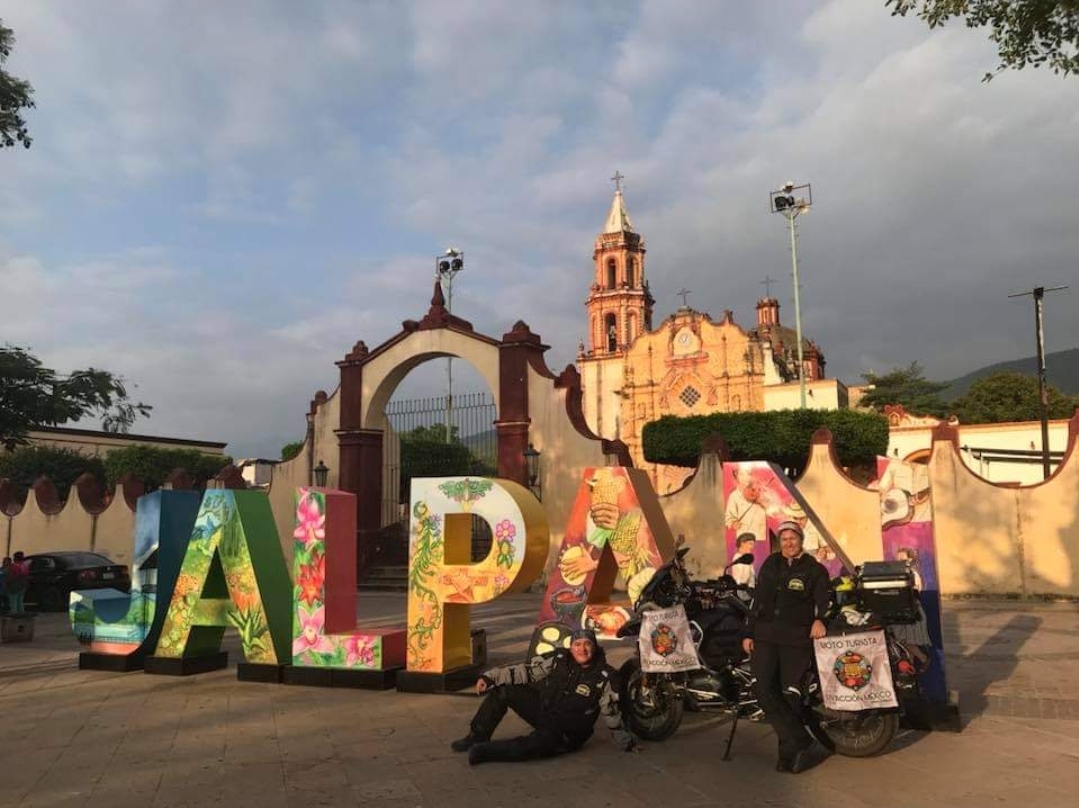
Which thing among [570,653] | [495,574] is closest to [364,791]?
[570,653]

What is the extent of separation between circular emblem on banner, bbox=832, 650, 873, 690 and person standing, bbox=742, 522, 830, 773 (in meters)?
0.19

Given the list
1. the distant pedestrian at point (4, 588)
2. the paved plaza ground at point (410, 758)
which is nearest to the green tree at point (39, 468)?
the distant pedestrian at point (4, 588)

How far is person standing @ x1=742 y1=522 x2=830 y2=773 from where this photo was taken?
559 cm

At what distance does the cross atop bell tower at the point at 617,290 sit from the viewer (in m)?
65.4

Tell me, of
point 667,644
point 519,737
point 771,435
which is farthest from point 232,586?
A: point 771,435

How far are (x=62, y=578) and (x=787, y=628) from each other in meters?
17.6

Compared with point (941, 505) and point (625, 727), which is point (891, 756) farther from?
point (941, 505)

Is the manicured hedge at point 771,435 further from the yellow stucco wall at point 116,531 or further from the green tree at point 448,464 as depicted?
the yellow stucco wall at point 116,531

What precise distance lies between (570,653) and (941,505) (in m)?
13.7

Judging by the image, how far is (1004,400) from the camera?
4888 cm

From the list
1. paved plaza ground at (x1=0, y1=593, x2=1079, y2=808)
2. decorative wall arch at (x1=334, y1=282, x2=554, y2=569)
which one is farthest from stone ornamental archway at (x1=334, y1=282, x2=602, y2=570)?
paved plaza ground at (x1=0, y1=593, x2=1079, y2=808)

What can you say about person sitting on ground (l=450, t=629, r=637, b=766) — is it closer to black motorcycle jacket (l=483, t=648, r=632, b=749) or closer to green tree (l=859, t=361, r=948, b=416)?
black motorcycle jacket (l=483, t=648, r=632, b=749)

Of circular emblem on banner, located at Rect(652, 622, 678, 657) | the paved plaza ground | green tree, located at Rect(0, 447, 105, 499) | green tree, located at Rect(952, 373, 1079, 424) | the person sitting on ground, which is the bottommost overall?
the paved plaza ground

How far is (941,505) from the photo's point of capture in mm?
17000
